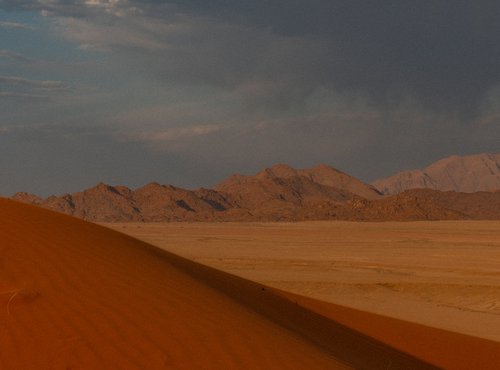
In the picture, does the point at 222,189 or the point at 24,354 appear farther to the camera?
→ the point at 222,189

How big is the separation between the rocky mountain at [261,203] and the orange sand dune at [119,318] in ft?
316

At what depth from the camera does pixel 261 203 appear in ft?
455

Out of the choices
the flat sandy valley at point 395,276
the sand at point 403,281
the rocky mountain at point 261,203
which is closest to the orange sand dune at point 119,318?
the sand at point 403,281

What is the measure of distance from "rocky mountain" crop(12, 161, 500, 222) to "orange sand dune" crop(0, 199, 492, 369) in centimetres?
9622

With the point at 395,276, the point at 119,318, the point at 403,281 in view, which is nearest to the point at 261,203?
the point at 395,276

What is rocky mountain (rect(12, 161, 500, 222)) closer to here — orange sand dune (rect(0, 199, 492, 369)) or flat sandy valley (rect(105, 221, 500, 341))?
flat sandy valley (rect(105, 221, 500, 341))

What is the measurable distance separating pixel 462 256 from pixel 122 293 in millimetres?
34890

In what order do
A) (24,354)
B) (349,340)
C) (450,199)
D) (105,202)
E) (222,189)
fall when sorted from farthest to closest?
(222,189) < (450,199) < (105,202) < (349,340) < (24,354)

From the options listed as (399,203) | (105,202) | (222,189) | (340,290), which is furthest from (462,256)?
(222,189)

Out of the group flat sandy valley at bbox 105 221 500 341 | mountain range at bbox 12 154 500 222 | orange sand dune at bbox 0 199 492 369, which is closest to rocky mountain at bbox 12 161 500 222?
mountain range at bbox 12 154 500 222

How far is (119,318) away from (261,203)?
432ft

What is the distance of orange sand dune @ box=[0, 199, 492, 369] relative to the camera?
20.9ft

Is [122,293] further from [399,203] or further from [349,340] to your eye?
[399,203]

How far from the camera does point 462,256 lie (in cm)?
4012
